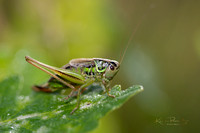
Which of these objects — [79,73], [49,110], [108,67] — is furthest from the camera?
[79,73]

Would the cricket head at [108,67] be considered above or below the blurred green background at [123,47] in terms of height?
below

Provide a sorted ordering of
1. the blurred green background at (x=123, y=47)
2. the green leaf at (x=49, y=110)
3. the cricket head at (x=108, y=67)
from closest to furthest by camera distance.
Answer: the green leaf at (x=49, y=110), the cricket head at (x=108, y=67), the blurred green background at (x=123, y=47)

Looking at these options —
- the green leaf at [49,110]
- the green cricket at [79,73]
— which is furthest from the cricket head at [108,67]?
the green leaf at [49,110]

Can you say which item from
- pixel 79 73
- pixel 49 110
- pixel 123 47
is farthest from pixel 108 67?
pixel 123 47

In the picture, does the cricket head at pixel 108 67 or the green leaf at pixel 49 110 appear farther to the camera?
the cricket head at pixel 108 67

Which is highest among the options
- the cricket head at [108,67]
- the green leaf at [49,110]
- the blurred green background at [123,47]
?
the blurred green background at [123,47]

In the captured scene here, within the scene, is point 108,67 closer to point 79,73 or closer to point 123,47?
point 79,73

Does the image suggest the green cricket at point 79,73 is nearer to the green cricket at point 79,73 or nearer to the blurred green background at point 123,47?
the green cricket at point 79,73

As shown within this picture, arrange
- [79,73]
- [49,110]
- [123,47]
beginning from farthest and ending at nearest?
1. [123,47]
2. [79,73]
3. [49,110]

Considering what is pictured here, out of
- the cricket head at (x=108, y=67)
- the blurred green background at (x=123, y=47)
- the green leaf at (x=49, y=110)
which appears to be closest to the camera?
the green leaf at (x=49, y=110)
